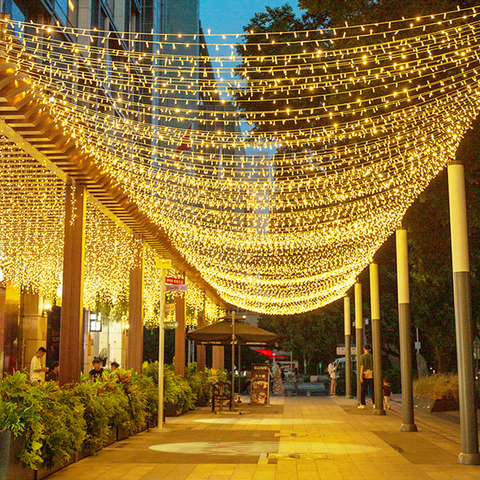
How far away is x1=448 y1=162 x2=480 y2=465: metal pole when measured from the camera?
28.0ft

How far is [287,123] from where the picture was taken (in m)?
20.3

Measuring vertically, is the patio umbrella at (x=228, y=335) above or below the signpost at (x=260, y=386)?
above

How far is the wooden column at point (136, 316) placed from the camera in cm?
1395

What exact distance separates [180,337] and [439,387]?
6989mm

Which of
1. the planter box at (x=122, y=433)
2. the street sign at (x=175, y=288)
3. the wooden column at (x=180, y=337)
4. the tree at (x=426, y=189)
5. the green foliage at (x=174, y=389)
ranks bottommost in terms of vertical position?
the planter box at (x=122, y=433)

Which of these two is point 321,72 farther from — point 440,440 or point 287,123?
point 440,440

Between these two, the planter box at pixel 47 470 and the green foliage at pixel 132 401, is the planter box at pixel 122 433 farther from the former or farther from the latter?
the planter box at pixel 47 470

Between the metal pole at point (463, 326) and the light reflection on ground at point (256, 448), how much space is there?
1.61 meters

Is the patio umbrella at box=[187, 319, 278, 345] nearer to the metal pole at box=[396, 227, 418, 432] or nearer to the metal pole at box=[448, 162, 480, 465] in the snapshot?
the metal pole at box=[396, 227, 418, 432]

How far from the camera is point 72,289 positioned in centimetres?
964

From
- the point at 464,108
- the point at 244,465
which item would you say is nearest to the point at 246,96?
the point at 464,108

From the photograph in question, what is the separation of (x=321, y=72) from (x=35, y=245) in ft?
26.6

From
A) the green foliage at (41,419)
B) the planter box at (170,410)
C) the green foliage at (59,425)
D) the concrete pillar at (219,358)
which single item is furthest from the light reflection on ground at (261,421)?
the concrete pillar at (219,358)

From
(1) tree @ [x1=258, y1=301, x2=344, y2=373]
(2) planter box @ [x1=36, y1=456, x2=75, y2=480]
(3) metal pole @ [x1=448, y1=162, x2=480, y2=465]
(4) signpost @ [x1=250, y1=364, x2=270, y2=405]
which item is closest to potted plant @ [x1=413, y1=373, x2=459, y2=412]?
(4) signpost @ [x1=250, y1=364, x2=270, y2=405]
